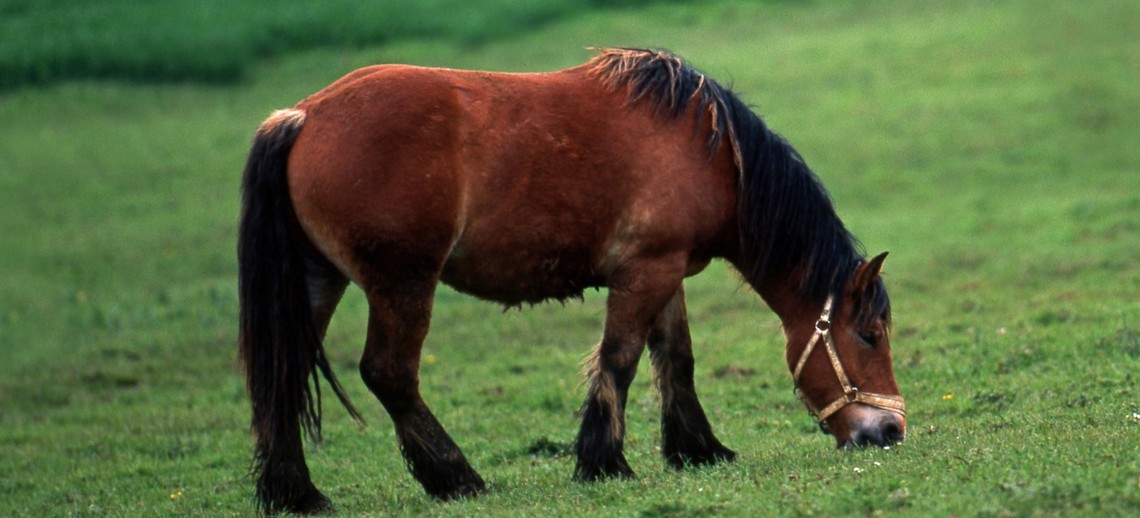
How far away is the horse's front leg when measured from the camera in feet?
24.0

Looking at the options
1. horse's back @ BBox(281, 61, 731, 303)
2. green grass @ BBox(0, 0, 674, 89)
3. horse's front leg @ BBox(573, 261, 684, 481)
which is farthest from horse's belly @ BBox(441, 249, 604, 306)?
green grass @ BBox(0, 0, 674, 89)

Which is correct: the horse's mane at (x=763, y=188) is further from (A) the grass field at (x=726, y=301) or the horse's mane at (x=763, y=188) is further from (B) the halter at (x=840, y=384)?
(A) the grass field at (x=726, y=301)

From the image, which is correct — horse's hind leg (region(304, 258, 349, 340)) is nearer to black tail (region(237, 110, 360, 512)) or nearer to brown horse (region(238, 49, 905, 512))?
brown horse (region(238, 49, 905, 512))

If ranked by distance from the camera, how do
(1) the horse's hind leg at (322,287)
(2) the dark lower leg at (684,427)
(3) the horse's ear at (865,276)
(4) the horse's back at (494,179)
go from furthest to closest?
(2) the dark lower leg at (684,427), (3) the horse's ear at (865,276), (1) the horse's hind leg at (322,287), (4) the horse's back at (494,179)

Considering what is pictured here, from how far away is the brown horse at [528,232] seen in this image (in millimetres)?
7023

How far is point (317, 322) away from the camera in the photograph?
7.46 metres

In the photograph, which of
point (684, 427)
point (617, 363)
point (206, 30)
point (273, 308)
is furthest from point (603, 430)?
point (206, 30)

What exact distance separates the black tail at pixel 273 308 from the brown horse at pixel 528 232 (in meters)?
0.01

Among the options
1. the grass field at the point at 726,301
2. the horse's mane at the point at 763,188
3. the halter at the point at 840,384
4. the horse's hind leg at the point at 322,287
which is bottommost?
the grass field at the point at 726,301

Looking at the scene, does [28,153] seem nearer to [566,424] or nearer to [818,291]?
[566,424]

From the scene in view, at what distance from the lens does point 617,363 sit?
7.35 m

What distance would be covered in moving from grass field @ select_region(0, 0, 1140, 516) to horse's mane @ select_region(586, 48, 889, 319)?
3.53 ft

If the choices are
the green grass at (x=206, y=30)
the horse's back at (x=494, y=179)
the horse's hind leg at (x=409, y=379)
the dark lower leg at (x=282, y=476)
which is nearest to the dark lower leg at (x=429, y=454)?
the horse's hind leg at (x=409, y=379)

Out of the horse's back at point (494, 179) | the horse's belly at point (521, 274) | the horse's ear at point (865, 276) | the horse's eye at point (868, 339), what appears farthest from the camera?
the horse's eye at point (868, 339)
